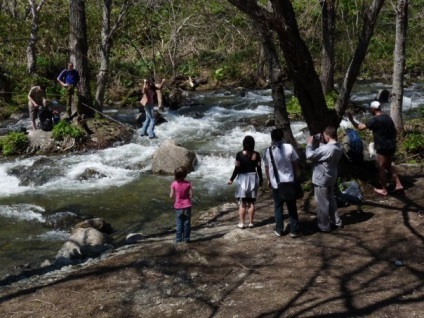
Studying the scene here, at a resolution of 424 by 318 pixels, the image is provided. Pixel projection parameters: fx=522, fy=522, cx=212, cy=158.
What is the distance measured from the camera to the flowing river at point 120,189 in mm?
9523

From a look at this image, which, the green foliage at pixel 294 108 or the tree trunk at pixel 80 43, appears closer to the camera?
the tree trunk at pixel 80 43

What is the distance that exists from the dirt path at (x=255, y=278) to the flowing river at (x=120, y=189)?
205 cm

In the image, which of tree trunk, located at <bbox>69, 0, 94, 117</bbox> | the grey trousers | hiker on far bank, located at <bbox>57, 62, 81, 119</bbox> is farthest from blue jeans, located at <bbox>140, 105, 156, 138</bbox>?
the grey trousers

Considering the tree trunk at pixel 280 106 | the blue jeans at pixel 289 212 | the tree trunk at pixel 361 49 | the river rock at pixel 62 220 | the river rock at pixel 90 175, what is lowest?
the river rock at pixel 62 220

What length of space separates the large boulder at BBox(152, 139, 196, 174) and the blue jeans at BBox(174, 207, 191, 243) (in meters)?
5.37

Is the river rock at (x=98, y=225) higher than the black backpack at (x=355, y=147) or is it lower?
lower

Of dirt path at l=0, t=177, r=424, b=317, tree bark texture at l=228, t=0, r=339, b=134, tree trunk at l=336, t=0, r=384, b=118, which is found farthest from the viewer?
tree trunk at l=336, t=0, r=384, b=118

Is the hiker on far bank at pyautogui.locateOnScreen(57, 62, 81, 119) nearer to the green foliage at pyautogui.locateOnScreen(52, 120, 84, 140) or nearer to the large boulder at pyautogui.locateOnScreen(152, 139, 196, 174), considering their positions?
the green foliage at pyautogui.locateOnScreen(52, 120, 84, 140)

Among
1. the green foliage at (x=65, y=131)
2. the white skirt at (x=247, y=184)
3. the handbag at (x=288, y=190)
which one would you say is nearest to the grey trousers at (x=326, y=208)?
the handbag at (x=288, y=190)

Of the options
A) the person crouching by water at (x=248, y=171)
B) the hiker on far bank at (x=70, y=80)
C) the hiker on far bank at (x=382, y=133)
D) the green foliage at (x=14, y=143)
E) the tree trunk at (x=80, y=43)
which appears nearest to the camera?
the person crouching by water at (x=248, y=171)

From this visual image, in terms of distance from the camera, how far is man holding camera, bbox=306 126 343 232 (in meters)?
7.41

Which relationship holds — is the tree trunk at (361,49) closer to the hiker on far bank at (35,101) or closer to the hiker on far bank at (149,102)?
the hiker on far bank at (149,102)

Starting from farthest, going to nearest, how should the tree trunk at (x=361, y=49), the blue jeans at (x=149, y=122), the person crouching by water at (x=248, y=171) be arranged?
1. the blue jeans at (x=149, y=122)
2. the tree trunk at (x=361, y=49)
3. the person crouching by water at (x=248, y=171)

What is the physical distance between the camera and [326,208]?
7.53 meters
